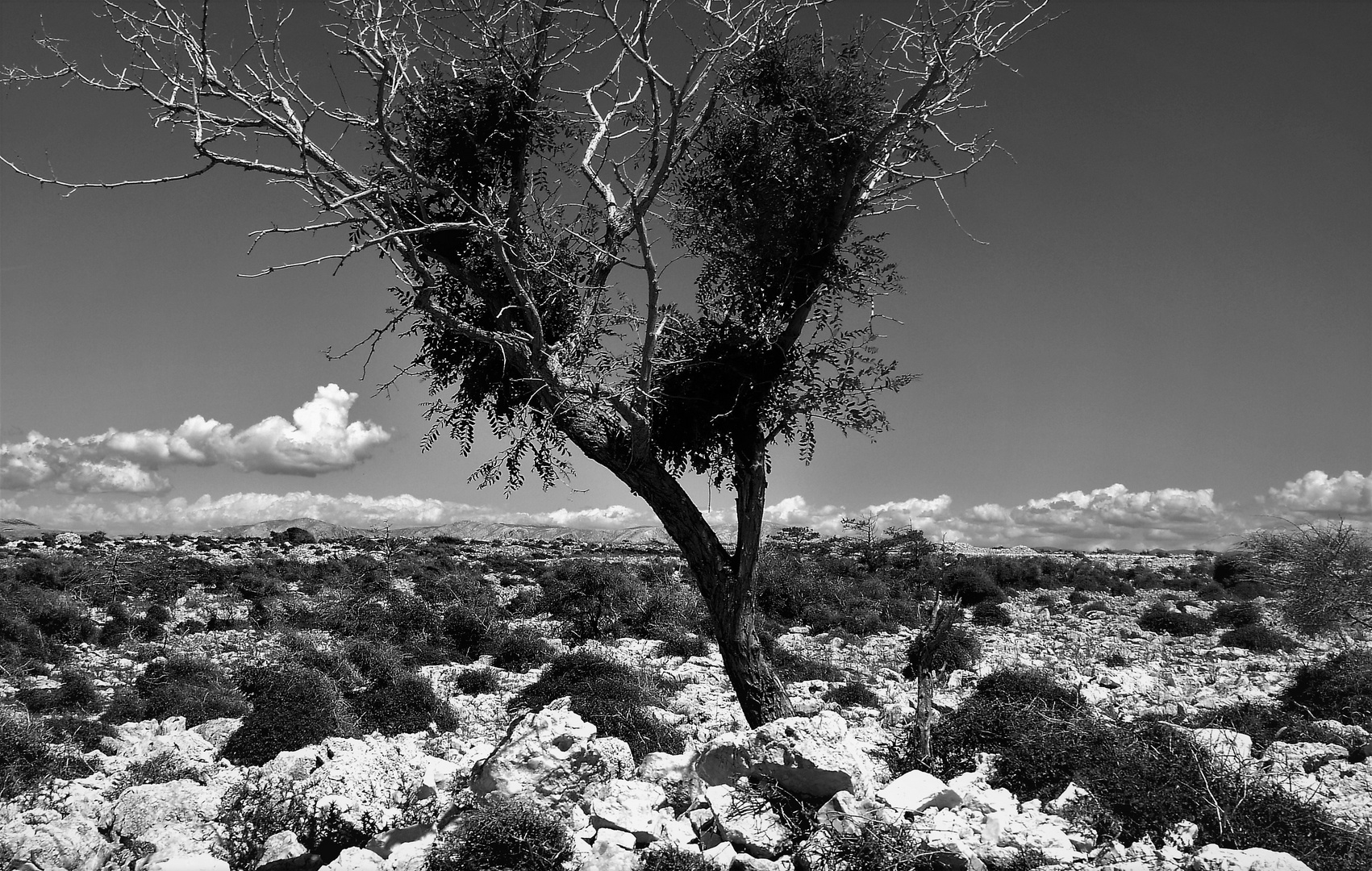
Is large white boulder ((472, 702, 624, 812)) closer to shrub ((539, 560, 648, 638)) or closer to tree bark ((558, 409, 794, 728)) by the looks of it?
tree bark ((558, 409, 794, 728))

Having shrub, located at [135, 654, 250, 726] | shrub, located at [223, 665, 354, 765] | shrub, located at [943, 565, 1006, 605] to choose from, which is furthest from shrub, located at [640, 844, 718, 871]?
shrub, located at [943, 565, 1006, 605]

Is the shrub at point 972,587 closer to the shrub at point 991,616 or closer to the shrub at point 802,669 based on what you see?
the shrub at point 991,616

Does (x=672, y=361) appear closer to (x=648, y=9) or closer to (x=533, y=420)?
(x=533, y=420)

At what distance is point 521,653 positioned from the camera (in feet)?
54.2

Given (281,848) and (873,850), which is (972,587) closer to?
(873,850)

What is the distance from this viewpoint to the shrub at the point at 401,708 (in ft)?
37.8

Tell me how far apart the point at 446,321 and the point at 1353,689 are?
44.8 feet

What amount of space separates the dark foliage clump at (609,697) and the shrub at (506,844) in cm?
236

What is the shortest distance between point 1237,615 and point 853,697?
15.9 metres

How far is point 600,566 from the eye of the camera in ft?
80.8

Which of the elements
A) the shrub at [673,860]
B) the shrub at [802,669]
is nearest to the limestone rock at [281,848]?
the shrub at [673,860]

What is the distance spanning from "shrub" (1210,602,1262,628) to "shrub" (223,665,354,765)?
21.8 metres

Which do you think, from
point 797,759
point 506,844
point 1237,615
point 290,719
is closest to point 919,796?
point 797,759

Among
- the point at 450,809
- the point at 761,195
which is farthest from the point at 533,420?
the point at 450,809
